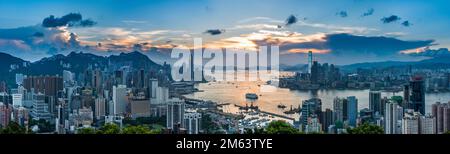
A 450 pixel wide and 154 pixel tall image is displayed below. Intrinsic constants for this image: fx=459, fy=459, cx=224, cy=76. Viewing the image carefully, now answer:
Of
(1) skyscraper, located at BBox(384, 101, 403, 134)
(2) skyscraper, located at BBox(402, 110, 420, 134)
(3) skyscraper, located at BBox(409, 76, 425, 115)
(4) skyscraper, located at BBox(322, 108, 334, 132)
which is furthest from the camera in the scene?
(3) skyscraper, located at BBox(409, 76, 425, 115)

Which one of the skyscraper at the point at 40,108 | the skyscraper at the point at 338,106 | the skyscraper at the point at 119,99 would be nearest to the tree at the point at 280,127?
the skyscraper at the point at 338,106

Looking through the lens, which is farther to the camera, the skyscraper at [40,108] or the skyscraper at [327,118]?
the skyscraper at [40,108]

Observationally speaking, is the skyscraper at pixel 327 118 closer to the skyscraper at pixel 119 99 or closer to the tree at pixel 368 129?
the tree at pixel 368 129

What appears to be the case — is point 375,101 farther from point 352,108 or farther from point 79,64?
point 79,64

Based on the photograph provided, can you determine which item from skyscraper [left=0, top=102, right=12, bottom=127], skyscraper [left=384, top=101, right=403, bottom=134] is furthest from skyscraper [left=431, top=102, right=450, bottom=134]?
skyscraper [left=0, top=102, right=12, bottom=127]

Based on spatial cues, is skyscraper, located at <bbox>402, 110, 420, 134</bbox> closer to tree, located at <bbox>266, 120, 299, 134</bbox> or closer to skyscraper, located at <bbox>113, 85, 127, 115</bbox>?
tree, located at <bbox>266, 120, 299, 134</bbox>

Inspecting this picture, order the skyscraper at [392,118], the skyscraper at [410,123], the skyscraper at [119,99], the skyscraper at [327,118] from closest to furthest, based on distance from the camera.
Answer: the skyscraper at [410,123] → the skyscraper at [392,118] → the skyscraper at [327,118] → the skyscraper at [119,99]

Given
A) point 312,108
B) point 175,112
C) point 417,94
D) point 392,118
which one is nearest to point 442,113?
point 417,94
